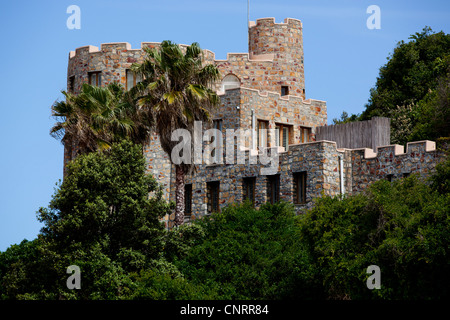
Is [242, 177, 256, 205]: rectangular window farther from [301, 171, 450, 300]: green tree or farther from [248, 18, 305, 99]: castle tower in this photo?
[248, 18, 305, 99]: castle tower

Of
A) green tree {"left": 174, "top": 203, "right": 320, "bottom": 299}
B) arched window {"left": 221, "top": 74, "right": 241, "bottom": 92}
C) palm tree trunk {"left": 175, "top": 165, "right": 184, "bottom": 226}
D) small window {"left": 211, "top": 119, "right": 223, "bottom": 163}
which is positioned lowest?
green tree {"left": 174, "top": 203, "right": 320, "bottom": 299}

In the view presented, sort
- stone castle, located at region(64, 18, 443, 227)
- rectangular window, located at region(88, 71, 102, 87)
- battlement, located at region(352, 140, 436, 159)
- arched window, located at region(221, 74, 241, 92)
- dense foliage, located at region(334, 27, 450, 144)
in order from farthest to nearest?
dense foliage, located at region(334, 27, 450, 144) → arched window, located at region(221, 74, 241, 92) → rectangular window, located at region(88, 71, 102, 87) → stone castle, located at region(64, 18, 443, 227) → battlement, located at region(352, 140, 436, 159)

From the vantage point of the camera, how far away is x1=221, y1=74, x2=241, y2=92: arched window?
55188 millimetres

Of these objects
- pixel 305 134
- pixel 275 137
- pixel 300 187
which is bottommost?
pixel 300 187

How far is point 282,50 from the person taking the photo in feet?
→ 188

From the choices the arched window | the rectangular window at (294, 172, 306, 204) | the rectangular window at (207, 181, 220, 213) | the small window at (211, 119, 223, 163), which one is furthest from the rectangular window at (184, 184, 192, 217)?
the arched window

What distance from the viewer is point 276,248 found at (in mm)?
41438

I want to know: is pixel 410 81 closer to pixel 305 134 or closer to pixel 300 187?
pixel 305 134

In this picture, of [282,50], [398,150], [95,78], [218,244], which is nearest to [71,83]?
[95,78]

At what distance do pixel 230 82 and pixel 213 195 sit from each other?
945cm

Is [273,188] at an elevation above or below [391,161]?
below

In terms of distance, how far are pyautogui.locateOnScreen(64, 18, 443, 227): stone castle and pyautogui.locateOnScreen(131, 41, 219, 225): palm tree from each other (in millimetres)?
4829
